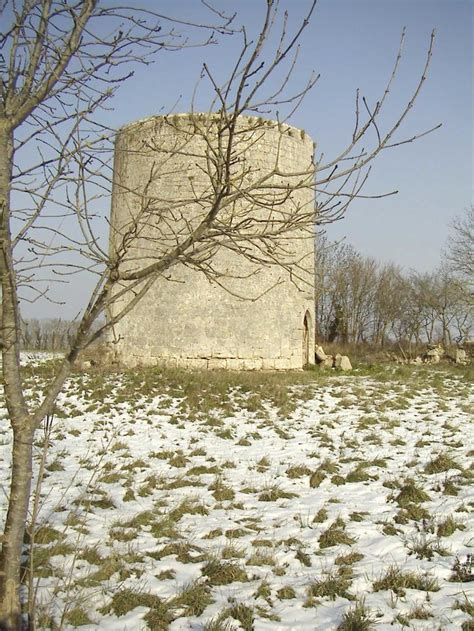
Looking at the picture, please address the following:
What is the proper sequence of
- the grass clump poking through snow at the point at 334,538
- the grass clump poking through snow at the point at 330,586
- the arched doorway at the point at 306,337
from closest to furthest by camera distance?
the grass clump poking through snow at the point at 330,586
the grass clump poking through snow at the point at 334,538
the arched doorway at the point at 306,337

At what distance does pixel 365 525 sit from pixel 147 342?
899 cm

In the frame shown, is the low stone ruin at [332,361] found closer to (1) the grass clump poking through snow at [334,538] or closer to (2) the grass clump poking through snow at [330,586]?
(1) the grass clump poking through snow at [334,538]

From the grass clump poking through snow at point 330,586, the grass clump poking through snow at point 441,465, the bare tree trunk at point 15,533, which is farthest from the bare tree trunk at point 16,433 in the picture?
the grass clump poking through snow at point 441,465

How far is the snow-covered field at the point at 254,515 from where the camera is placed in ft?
11.6

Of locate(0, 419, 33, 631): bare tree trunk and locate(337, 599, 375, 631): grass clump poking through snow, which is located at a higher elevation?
locate(0, 419, 33, 631): bare tree trunk

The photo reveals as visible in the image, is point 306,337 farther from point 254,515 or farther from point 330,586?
point 330,586

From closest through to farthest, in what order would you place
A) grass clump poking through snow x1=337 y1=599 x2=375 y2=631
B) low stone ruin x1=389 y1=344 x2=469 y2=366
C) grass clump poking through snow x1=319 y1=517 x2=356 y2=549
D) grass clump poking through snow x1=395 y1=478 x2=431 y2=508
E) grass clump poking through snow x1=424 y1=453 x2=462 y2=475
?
grass clump poking through snow x1=337 y1=599 x2=375 y2=631 → grass clump poking through snow x1=319 y1=517 x2=356 y2=549 → grass clump poking through snow x1=395 y1=478 x2=431 y2=508 → grass clump poking through snow x1=424 y1=453 x2=462 y2=475 → low stone ruin x1=389 y1=344 x2=469 y2=366

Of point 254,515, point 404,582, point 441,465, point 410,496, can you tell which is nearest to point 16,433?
point 404,582

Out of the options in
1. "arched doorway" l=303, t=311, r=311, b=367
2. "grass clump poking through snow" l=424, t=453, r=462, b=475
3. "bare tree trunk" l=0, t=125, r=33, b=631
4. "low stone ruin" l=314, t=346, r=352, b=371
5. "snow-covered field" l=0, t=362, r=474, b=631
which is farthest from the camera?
"low stone ruin" l=314, t=346, r=352, b=371

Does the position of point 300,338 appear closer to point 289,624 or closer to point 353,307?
point 289,624

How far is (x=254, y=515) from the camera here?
5.21 metres

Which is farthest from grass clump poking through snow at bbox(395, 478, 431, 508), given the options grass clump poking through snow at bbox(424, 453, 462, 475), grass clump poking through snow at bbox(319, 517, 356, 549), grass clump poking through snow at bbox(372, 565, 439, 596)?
grass clump poking through snow at bbox(372, 565, 439, 596)

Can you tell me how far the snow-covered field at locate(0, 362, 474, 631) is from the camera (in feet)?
11.6

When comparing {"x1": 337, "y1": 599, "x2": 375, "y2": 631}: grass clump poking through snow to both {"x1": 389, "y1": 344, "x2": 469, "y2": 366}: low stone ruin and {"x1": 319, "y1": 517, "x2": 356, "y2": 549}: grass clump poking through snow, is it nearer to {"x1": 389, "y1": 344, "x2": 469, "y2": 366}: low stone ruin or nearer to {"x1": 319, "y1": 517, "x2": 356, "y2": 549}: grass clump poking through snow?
{"x1": 319, "y1": 517, "x2": 356, "y2": 549}: grass clump poking through snow
